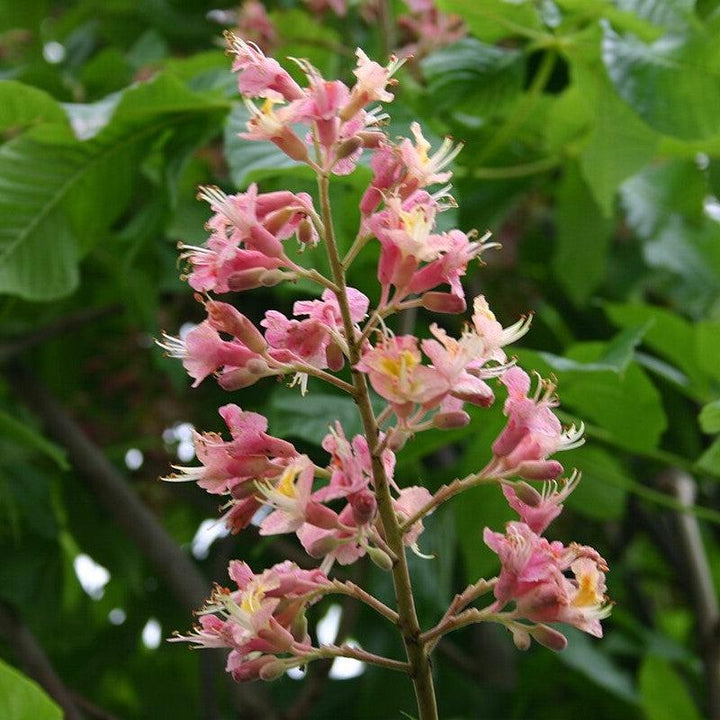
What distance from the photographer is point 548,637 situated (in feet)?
2.29

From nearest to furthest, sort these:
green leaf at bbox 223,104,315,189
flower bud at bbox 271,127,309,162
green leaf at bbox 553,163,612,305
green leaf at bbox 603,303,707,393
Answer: flower bud at bbox 271,127,309,162
green leaf at bbox 223,104,315,189
green leaf at bbox 603,303,707,393
green leaf at bbox 553,163,612,305

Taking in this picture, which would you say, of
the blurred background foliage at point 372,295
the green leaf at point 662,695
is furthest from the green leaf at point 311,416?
the green leaf at point 662,695

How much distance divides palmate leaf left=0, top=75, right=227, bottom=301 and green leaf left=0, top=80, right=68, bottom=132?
0.7 inches

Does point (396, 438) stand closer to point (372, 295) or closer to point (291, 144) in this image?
point (291, 144)

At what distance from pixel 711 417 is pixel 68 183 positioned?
788mm

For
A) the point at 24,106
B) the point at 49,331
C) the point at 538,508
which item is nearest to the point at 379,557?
the point at 538,508

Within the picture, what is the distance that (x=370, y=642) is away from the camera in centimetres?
166

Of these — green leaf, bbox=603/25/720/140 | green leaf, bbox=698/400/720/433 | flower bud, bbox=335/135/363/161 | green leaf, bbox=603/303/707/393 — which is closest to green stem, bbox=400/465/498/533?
flower bud, bbox=335/135/363/161

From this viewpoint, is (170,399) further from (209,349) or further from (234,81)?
(209,349)

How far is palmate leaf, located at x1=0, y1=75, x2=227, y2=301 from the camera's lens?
1.32 meters

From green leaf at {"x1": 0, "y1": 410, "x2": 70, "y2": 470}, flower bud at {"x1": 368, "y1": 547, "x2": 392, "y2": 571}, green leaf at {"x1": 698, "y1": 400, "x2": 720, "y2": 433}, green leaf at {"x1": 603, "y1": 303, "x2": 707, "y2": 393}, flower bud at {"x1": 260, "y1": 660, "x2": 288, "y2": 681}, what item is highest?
flower bud at {"x1": 368, "y1": 547, "x2": 392, "y2": 571}

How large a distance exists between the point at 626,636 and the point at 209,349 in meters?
1.33

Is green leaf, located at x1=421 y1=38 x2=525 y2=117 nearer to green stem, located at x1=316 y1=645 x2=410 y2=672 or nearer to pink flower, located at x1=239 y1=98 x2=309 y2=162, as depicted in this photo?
pink flower, located at x1=239 y1=98 x2=309 y2=162

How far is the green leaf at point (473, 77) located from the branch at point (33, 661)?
85 cm
